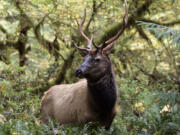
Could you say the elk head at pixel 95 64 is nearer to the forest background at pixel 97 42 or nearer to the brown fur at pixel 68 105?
the brown fur at pixel 68 105

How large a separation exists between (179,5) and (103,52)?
5.70 meters

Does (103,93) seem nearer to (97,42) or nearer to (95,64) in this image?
(95,64)

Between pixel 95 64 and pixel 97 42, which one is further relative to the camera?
pixel 97 42

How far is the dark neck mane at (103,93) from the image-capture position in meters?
6.38

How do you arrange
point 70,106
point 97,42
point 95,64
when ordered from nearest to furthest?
point 95,64 → point 70,106 → point 97,42

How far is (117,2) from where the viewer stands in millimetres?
9547

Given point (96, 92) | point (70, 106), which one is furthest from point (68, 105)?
point (96, 92)

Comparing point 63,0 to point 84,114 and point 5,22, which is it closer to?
point 84,114

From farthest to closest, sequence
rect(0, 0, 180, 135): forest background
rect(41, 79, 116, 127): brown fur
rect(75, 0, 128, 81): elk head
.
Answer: rect(0, 0, 180, 135): forest background → rect(41, 79, 116, 127): brown fur → rect(75, 0, 128, 81): elk head

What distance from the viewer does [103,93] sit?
253 inches

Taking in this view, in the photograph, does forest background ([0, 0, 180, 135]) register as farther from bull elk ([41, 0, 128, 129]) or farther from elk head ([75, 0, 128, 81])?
elk head ([75, 0, 128, 81])

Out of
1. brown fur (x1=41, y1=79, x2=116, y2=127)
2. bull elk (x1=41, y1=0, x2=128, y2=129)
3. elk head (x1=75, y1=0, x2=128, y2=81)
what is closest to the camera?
elk head (x1=75, y1=0, x2=128, y2=81)

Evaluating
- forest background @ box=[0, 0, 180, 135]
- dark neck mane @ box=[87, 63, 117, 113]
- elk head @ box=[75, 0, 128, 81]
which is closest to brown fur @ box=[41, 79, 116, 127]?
dark neck mane @ box=[87, 63, 117, 113]

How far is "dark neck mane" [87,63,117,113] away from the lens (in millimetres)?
6379
